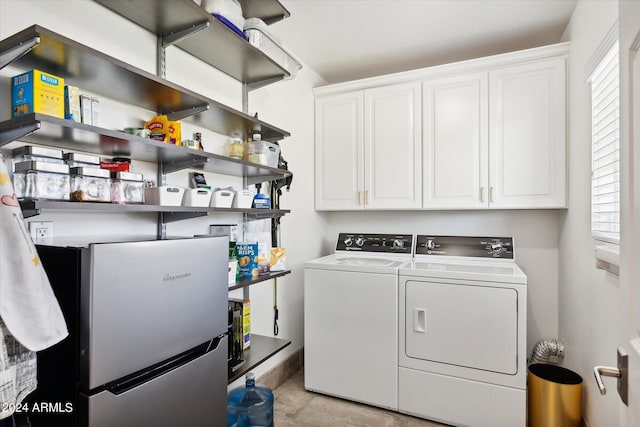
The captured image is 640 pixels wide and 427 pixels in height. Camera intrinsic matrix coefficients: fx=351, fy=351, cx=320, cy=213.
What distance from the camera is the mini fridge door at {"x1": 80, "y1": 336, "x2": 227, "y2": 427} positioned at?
98 cm

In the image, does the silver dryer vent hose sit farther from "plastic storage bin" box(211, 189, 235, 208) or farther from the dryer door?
"plastic storage bin" box(211, 189, 235, 208)

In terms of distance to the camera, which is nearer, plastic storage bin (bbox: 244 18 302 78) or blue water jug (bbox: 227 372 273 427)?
plastic storage bin (bbox: 244 18 302 78)

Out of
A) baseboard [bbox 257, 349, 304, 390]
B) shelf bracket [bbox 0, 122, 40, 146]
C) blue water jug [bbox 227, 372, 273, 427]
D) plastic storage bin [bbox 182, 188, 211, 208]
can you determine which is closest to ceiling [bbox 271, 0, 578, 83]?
plastic storage bin [bbox 182, 188, 211, 208]

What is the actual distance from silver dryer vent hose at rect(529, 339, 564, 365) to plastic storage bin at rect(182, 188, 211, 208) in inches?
95.8

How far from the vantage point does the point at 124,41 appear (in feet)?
4.86

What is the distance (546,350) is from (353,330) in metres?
1.35

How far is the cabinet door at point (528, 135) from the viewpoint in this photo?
90.4 inches

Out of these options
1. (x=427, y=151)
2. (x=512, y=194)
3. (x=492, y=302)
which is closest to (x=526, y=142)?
(x=512, y=194)

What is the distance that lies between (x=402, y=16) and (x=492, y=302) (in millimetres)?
1837

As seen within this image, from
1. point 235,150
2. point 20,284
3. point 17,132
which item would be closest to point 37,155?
point 17,132

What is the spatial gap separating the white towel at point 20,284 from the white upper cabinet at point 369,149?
2.26 m

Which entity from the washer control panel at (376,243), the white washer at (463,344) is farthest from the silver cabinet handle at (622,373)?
the washer control panel at (376,243)

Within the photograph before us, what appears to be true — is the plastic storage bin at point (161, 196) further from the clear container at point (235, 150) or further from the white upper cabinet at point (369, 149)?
the white upper cabinet at point (369, 149)

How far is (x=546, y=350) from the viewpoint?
243cm
